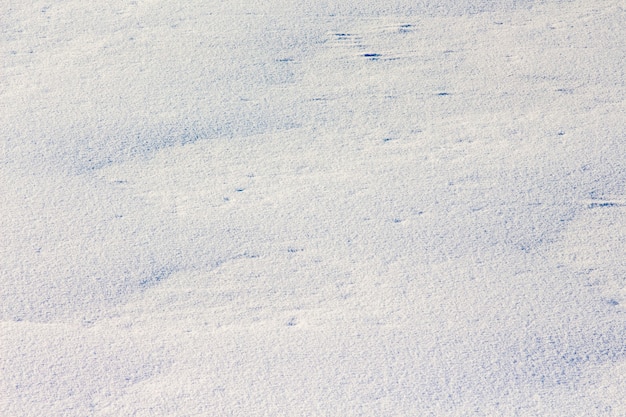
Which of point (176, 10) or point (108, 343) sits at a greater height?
point (176, 10)

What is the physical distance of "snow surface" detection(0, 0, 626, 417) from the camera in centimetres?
339

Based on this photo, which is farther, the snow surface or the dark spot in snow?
the dark spot in snow

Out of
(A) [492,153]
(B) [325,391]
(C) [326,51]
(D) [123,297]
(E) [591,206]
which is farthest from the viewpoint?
(C) [326,51]

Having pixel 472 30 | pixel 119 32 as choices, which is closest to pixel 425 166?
pixel 472 30

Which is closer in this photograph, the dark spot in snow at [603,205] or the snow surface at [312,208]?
the snow surface at [312,208]

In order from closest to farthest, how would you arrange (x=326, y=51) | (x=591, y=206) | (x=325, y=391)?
(x=325, y=391)
(x=591, y=206)
(x=326, y=51)

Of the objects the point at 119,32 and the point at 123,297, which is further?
the point at 119,32

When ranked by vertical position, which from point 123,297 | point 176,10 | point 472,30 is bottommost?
point 123,297

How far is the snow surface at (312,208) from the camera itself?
3.39 meters

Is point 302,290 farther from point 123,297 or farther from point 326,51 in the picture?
point 326,51

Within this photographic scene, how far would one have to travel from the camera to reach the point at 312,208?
167 inches

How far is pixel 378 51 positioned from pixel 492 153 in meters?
1.19

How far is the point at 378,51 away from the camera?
534 centimetres

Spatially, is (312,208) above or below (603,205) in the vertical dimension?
above
